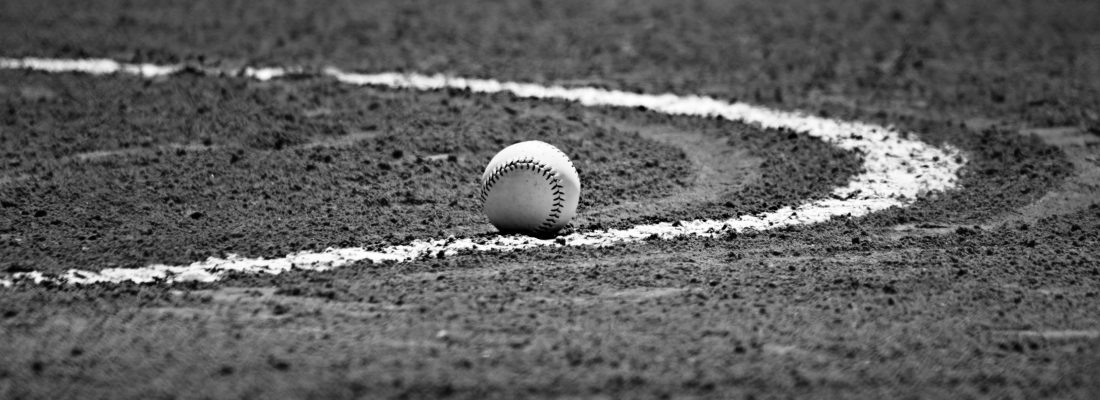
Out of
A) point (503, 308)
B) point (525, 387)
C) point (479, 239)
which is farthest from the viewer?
point (479, 239)

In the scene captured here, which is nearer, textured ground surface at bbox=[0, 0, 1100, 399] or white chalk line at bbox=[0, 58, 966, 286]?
textured ground surface at bbox=[0, 0, 1100, 399]

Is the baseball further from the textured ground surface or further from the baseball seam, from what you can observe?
the textured ground surface

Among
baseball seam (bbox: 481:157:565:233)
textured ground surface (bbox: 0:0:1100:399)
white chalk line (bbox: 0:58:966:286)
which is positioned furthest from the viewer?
baseball seam (bbox: 481:157:565:233)

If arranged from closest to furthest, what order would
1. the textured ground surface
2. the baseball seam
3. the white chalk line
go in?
the textured ground surface
the white chalk line
the baseball seam

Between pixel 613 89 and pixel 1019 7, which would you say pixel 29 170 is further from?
pixel 1019 7

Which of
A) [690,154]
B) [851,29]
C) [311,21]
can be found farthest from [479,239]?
[851,29]

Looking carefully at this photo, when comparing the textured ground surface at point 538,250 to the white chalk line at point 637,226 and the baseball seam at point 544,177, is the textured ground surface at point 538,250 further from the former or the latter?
the baseball seam at point 544,177

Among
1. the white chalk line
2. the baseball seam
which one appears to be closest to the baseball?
the baseball seam
